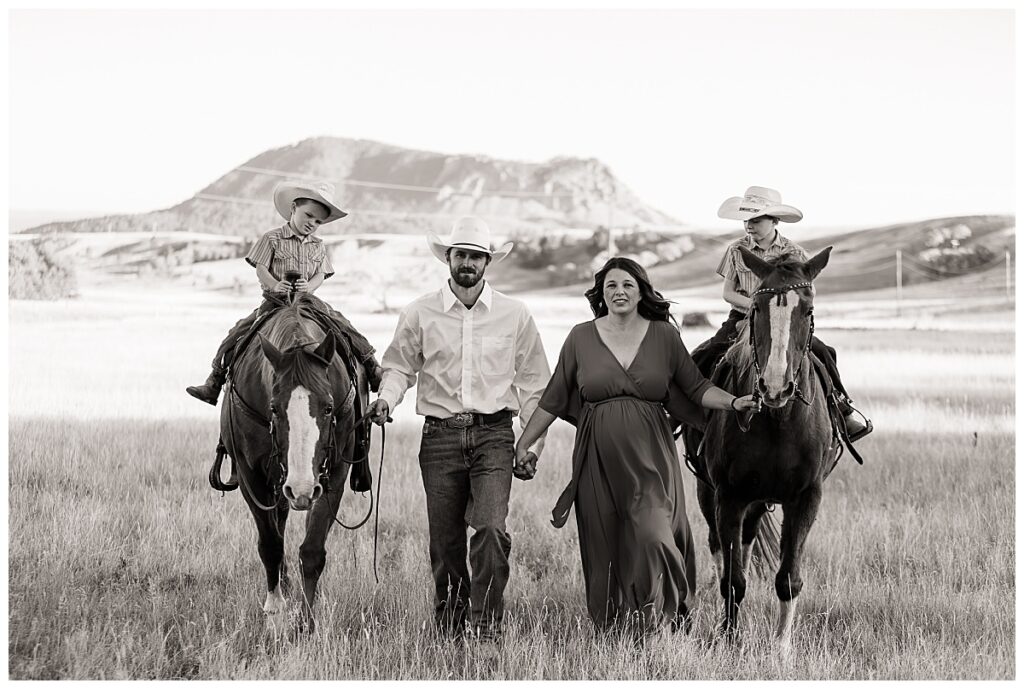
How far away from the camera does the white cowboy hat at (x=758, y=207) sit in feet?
22.2

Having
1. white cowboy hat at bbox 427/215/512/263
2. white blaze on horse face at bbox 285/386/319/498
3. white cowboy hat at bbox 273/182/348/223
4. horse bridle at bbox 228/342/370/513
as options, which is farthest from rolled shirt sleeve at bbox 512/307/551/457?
white cowboy hat at bbox 273/182/348/223

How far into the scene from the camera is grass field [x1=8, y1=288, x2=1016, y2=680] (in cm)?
A: 532

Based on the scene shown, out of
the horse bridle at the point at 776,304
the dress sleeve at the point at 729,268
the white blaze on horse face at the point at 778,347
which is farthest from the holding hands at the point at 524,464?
the dress sleeve at the point at 729,268

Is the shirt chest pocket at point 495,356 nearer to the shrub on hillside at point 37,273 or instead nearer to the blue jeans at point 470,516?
the blue jeans at point 470,516

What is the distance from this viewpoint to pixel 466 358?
5.77 meters

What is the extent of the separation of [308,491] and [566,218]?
82878mm

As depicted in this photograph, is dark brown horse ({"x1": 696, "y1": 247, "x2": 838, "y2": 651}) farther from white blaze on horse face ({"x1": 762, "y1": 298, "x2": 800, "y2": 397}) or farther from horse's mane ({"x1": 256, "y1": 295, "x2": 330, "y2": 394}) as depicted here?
horse's mane ({"x1": 256, "y1": 295, "x2": 330, "y2": 394})

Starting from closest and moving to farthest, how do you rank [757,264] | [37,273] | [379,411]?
1. [757,264]
2. [379,411]
3. [37,273]

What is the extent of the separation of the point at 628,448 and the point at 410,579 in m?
2.29

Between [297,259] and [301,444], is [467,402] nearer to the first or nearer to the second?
[301,444]

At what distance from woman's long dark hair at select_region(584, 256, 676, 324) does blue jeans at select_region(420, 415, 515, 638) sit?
3.23 ft

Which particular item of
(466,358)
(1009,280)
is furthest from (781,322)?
(1009,280)

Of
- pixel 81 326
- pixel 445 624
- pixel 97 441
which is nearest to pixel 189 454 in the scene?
pixel 97 441

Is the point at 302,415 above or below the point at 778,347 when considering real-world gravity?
below
